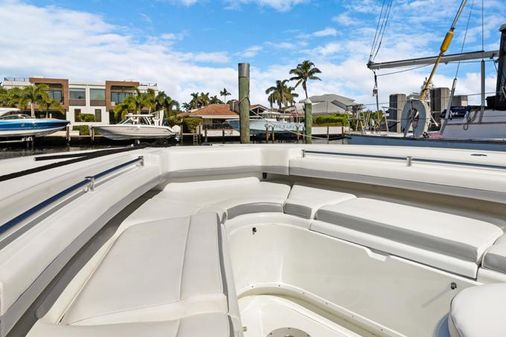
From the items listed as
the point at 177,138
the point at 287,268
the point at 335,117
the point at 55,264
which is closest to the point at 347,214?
the point at 287,268

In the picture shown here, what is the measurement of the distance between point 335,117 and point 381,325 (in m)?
34.2

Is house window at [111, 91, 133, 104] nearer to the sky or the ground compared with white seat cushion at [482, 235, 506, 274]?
nearer to the sky

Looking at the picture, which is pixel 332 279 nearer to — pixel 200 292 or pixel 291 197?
pixel 291 197

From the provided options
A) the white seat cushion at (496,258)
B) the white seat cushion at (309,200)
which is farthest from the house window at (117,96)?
the white seat cushion at (496,258)

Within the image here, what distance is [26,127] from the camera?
18.4 metres

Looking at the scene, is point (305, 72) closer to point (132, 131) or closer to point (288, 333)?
point (132, 131)

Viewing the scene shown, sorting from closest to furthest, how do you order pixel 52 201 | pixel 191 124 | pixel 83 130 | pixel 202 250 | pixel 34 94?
pixel 52 201
pixel 202 250
pixel 83 130
pixel 191 124
pixel 34 94

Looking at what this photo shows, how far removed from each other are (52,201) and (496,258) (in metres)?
1.92

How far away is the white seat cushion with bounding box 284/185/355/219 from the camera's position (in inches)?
102

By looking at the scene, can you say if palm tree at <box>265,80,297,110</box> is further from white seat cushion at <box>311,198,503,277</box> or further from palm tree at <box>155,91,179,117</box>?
white seat cushion at <box>311,198,503,277</box>

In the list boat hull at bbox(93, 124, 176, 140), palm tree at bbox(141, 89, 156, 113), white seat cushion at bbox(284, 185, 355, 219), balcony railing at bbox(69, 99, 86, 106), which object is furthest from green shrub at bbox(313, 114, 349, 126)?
white seat cushion at bbox(284, 185, 355, 219)

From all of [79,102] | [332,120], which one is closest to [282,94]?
[332,120]

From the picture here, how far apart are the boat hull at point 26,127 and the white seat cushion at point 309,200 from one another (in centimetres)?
1915

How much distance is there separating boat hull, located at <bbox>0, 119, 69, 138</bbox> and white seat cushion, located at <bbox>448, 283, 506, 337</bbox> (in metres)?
20.8
